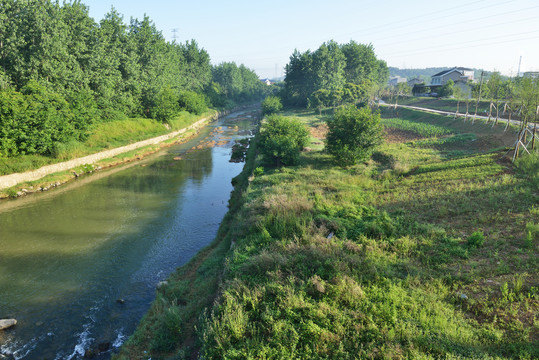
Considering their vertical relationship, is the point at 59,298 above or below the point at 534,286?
below

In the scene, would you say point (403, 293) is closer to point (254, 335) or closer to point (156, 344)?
point (254, 335)

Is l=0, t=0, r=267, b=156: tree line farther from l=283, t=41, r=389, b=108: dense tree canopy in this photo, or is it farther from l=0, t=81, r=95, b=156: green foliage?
l=283, t=41, r=389, b=108: dense tree canopy

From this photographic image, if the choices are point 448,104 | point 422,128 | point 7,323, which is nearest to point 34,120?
point 7,323

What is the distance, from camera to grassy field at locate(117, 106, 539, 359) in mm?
8148

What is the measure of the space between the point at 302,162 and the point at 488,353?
79.8ft

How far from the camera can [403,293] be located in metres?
9.74

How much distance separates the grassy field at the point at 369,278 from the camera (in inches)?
321

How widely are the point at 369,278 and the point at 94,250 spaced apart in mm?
18045

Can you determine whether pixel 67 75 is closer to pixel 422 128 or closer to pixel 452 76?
pixel 422 128

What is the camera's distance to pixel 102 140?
4419 centimetres

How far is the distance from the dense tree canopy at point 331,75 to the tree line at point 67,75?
40442 mm

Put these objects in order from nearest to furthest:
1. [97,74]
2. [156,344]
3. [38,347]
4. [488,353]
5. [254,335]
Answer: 1. [488,353]
2. [254,335]
3. [156,344]
4. [38,347]
5. [97,74]

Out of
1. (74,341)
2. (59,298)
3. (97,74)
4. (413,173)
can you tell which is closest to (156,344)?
(74,341)

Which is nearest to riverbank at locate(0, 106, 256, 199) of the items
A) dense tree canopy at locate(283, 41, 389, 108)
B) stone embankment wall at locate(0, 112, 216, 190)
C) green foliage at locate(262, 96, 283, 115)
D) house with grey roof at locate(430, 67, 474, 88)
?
stone embankment wall at locate(0, 112, 216, 190)
